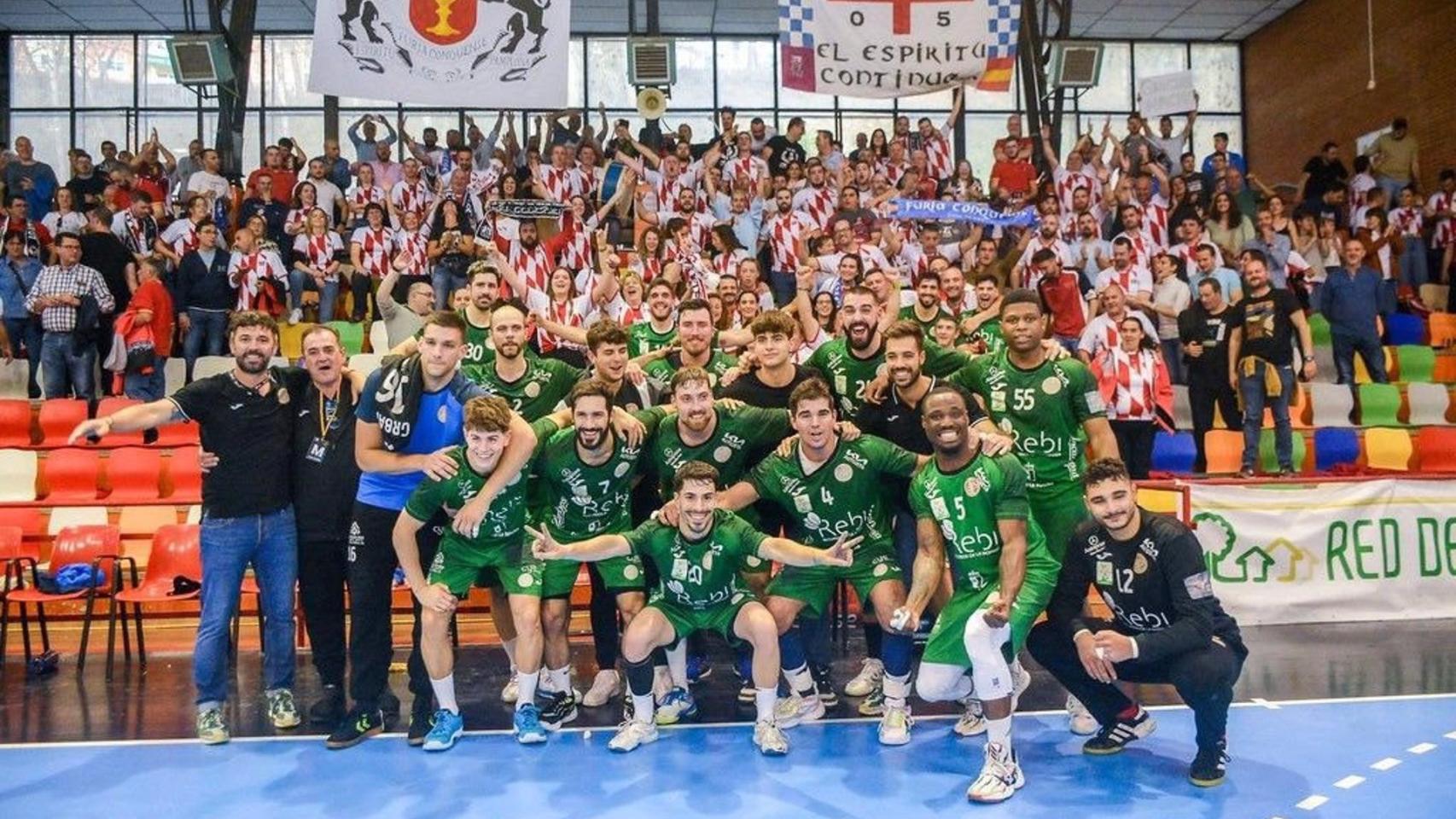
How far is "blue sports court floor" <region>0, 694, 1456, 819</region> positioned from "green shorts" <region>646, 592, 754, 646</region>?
2.00ft

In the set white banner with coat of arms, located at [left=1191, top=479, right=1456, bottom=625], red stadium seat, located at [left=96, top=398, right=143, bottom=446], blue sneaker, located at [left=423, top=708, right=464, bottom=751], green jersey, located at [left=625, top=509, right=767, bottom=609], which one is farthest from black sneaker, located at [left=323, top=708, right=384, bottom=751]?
red stadium seat, located at [left=96, top=398, right=143, bottom=446]

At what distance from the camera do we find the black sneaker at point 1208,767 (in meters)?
5.70

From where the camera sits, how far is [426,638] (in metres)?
6.39

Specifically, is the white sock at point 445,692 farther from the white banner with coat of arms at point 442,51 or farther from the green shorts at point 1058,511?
the white banner with coat of arms at point 442,51

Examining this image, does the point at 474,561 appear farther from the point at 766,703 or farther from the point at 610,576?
the point at 766,703

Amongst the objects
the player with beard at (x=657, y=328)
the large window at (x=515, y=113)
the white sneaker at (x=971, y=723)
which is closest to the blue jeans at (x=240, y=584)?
the player with beard at (x=657, y=328)

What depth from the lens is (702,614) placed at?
21.6 feet

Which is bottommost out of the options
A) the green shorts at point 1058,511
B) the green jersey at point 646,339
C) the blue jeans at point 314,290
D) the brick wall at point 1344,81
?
the green shorts at point 1058,511

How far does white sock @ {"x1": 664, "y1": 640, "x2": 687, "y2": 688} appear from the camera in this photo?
695cm

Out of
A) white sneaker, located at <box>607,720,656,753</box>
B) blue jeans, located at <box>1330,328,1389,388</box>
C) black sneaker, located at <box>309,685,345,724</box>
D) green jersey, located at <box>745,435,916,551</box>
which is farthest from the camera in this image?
blue jeans, located at <box>1330,328,1389,388</box>

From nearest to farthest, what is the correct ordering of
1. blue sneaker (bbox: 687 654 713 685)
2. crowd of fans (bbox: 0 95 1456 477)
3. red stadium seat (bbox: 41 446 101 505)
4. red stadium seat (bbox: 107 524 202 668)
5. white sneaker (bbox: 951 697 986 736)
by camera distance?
white sneaker (bbox: 951 697 986 736)
blue sneaker (bbox: 687 654 713 685)
red stadium seat (bbox: 107 524 202 668)
red stadium seat (bbox: 41 446 101 505)
crowd of fans (bbox: 0 95 1456 477)

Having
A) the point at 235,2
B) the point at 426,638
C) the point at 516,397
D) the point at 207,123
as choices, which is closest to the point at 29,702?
the point at 426,638

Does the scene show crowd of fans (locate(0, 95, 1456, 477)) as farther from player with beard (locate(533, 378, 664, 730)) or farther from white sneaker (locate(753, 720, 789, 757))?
white sneaker (locate(753, 720, 789, 757))

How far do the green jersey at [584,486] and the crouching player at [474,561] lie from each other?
0.16m
